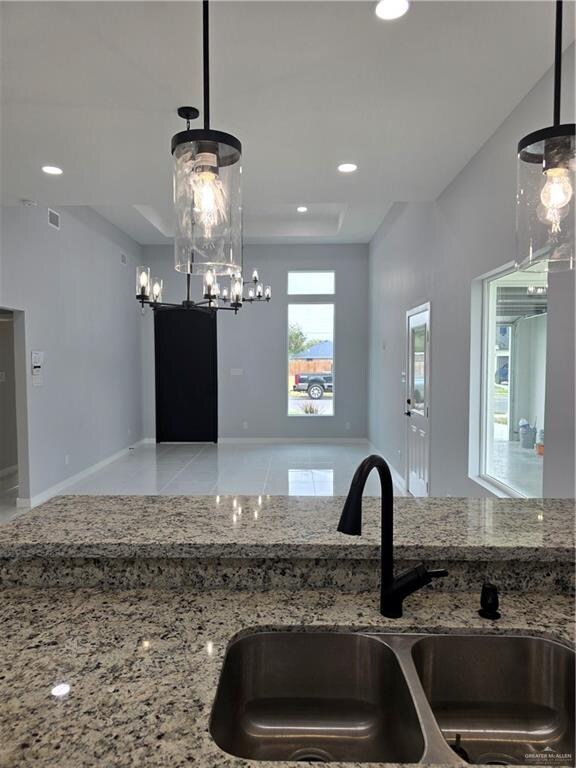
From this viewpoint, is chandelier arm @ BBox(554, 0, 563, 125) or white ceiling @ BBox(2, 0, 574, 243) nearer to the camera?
chandelier arm @ BBox(554, 0, 563, 125)

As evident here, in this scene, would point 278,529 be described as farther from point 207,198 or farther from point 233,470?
point 233,470

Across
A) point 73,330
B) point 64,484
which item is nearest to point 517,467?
point 64,484

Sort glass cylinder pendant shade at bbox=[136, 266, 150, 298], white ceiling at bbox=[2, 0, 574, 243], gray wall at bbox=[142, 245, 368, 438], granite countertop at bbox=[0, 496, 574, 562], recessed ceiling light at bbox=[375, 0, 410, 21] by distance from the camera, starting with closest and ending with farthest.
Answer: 1. granite countertop at bbox=[0, 496, 574, 562]
2. recessed ceiling light at bbox=[375, 0, 410, 21]
3. white ceiling at bbox=[2, 0, 574, 243]
4. glass cylinder pendant shade at bbox=[136, 266, 150, 298]
5. gray wall at bbox=[142, 245, 368, 438]

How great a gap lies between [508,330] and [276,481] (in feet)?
12.0

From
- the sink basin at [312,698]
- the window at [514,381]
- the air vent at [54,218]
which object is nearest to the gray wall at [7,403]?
the air vent at [54,218]

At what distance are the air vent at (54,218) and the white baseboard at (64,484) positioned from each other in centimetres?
310

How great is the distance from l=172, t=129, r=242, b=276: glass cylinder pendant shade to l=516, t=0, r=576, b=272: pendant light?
2.75ft

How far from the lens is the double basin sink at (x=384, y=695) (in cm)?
100

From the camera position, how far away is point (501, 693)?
3.48 ft

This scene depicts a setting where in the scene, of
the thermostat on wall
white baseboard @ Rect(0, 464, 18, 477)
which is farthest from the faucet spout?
white baseboard @ Rect(0, 464, 18, 477)

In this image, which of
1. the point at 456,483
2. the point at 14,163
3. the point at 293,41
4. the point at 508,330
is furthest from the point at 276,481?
the point at 293,41

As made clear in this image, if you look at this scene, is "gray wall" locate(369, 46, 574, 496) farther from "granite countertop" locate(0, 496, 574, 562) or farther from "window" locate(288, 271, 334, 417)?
"window" locate(288, 271, 334, 417)

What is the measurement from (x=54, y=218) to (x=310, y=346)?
473 centimetres

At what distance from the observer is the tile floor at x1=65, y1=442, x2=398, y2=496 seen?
5.77m
